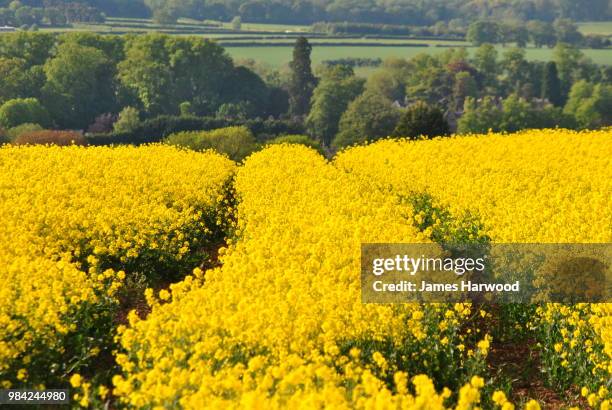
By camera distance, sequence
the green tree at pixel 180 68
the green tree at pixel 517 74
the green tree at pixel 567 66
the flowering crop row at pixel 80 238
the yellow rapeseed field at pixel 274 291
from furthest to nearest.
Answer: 1. the green tree at pixel 567 66
2. the green tree at pixel 517 74
3. the green tree at pixel 180 68
4. the flowering crop row at pixel 80 238
5. the yellow rapeseed field at pixel 274 291

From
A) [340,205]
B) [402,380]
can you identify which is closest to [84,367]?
[402,380]

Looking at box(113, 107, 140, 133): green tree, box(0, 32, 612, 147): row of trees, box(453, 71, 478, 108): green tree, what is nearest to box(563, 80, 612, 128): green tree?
box(0, 32, 612, 147): row of trees

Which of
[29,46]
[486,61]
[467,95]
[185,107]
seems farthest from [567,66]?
[29,46]

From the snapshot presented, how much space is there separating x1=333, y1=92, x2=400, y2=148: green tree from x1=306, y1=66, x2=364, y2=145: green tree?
5.90 m

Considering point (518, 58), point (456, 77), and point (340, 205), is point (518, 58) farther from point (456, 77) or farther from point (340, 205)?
point (340, 205)

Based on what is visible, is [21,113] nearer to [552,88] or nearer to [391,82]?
[391,82]

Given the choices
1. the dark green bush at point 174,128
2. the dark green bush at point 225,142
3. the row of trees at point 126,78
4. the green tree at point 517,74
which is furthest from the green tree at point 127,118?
the green tree at point 517,74

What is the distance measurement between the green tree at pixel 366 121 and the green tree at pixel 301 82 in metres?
19.5

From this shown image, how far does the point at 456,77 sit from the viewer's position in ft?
370

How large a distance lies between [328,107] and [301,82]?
12502mm

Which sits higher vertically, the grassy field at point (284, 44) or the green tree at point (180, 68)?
the grassy field at point (284, 44)

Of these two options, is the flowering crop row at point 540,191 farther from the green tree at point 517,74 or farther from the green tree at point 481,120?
the green tree at point 517,74

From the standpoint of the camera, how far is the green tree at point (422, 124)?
131 ft

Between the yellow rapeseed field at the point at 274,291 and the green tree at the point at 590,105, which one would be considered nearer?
the yellow rapeseed field at the point at 274,291
